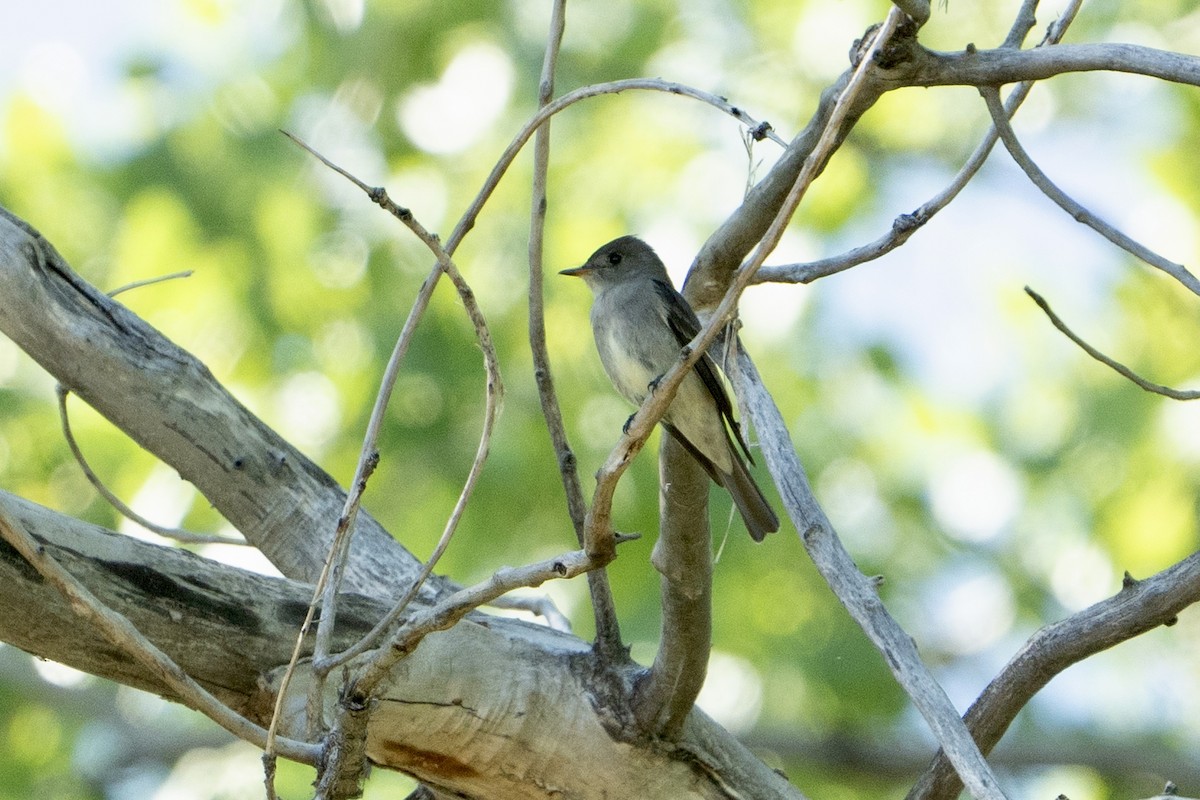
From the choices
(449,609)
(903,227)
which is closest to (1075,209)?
(903,227)

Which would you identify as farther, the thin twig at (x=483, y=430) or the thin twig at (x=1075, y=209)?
the thin twig at (x=1075, y=209)

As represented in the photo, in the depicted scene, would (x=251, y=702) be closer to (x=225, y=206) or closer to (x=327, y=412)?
(x=327, y=412)

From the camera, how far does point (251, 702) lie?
2982mm

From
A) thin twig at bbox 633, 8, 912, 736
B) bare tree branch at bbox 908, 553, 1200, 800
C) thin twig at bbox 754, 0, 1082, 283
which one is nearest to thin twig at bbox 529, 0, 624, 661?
thin twig at bbox 633, 8, 912, 736

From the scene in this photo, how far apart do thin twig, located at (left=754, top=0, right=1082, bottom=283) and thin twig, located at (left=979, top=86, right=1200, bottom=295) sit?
9 centimetres

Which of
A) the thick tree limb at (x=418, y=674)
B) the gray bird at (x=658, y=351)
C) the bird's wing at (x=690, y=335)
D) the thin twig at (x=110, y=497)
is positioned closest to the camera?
the thick tree limb at (x=418, y=674)

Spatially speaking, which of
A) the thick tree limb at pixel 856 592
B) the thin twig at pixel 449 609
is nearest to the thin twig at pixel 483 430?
the thin twig at pixel 449 609

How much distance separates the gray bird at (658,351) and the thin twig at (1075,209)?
901mm

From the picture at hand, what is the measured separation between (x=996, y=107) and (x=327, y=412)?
12.5 ft

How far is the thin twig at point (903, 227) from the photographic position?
2.58 m

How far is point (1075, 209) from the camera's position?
2.79 m

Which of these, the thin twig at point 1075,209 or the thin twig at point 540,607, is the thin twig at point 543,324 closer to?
the thin twig at point 540,607

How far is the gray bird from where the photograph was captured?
3693mm

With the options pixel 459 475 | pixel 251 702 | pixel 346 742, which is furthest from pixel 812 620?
pixel 346 742
